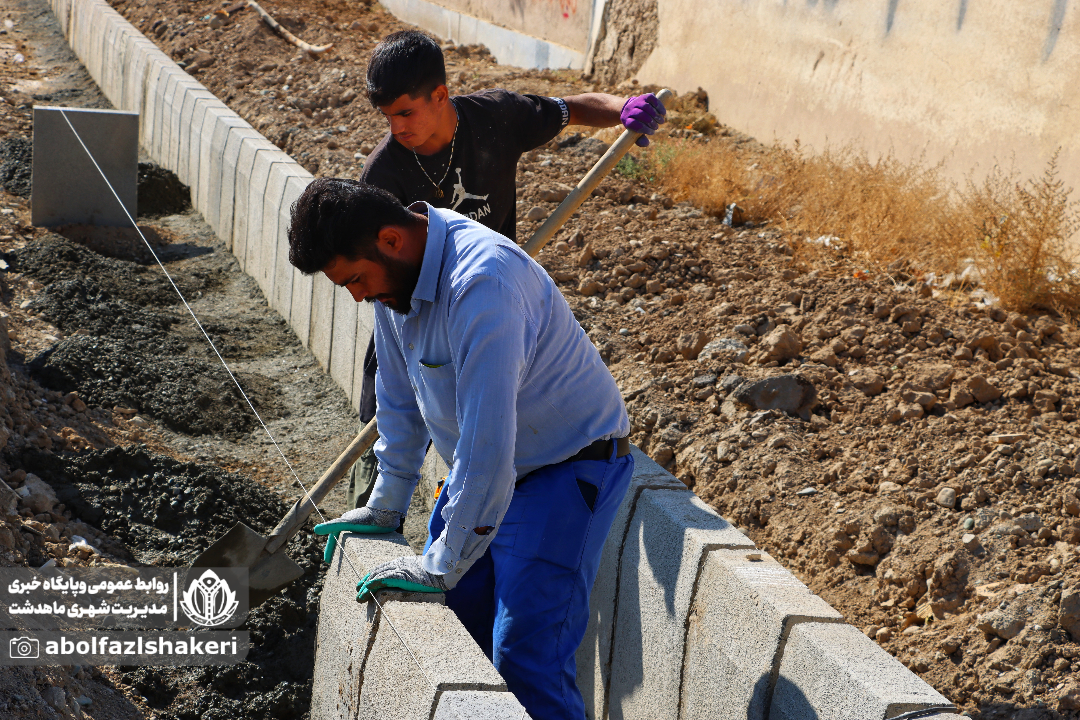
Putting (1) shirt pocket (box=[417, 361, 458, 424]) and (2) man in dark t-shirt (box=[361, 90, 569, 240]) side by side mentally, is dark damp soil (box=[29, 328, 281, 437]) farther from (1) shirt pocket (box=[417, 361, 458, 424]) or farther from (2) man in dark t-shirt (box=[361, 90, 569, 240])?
(1) shirt pocket (box=[417, 361, 458, 424])

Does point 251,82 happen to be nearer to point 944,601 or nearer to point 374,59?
point 374,59

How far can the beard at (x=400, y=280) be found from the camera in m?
2.11

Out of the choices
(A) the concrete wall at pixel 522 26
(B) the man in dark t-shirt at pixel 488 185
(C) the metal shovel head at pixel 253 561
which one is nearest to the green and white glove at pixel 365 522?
(B) the man in dark t-shirt at pixel 488 185

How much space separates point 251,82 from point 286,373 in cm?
627

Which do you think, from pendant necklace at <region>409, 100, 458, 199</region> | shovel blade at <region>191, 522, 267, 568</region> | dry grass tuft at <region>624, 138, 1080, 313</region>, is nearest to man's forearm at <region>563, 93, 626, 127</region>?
pendant necklace at <region>409, 100, 458, 199</region>

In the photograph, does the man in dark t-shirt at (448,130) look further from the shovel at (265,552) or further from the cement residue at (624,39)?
the cement residue at (624,39)

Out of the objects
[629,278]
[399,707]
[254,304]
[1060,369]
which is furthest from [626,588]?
[254,304]

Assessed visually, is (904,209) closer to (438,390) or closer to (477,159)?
(477,159)

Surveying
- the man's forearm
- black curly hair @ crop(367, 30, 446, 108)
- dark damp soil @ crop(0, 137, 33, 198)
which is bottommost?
dark damp soil @ crop(0, 137, 33, 198)

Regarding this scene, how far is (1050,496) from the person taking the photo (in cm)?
340

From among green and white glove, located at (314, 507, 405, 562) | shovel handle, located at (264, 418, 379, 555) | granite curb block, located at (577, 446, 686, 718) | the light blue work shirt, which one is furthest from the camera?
shovel handle, located at (264, 418, 379, 555)

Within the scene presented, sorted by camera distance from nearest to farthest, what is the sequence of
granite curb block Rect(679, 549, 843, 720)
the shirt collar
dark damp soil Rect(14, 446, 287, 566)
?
the shirt collar
granite curb block Rect(679, 549, 843, 720)
dark damp soil Rect(14, 446, 287, 566)

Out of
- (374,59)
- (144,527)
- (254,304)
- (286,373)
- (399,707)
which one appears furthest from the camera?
(254,304)

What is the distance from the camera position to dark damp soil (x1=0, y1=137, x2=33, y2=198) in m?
8.27
